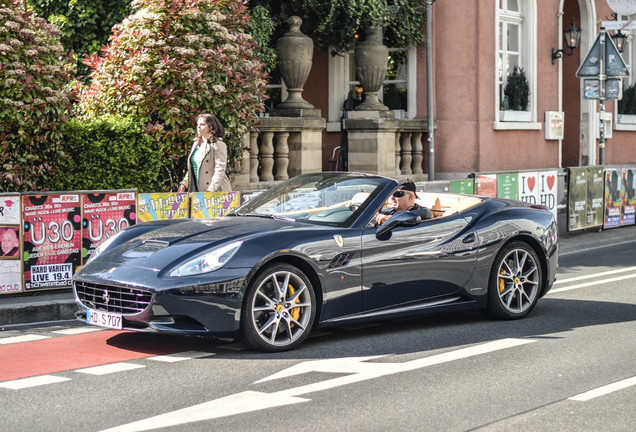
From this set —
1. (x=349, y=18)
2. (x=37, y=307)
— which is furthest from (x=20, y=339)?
(x=349, y=18)

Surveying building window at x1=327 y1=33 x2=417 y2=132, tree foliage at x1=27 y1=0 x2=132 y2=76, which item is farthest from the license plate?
building window at x1=327 y1=33 x2=417 y2=132

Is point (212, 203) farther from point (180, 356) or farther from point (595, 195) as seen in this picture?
point (595, 195)

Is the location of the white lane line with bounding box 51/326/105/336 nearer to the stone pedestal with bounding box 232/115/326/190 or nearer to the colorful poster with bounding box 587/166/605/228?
the stone pedestal with bounding box 232/115/326/190

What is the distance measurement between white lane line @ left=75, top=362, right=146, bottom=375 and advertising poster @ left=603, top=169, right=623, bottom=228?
1284 cm

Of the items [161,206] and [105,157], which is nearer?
[161,206]

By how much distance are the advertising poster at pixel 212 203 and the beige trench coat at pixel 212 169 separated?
0.25 meters

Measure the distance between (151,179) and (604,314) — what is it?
18.7ft

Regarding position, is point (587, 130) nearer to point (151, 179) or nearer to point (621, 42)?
point (621, 42)

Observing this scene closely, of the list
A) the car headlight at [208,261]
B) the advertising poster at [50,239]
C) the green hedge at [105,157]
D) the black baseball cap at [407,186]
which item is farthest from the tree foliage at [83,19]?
the car headlight at [208,261]

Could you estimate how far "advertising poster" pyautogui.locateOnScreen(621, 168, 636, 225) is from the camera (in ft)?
61.3

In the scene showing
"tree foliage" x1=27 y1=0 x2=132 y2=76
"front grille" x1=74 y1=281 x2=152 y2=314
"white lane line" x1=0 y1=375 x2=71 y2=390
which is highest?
"tree foliage" x1=27 y1=0 x2=132 y2=76

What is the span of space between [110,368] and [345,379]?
165cm

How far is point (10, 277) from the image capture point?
968cm

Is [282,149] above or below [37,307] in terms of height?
above
